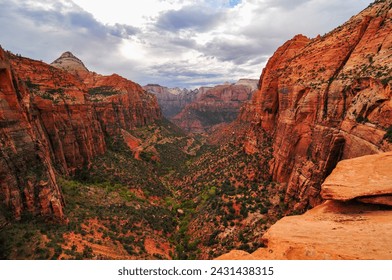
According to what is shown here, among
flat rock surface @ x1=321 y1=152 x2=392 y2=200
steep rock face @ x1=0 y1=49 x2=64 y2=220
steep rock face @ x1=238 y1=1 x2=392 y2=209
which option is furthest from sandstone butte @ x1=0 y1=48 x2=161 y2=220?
steep rock face @ x1=238 y1=1 x2=392 y2=209

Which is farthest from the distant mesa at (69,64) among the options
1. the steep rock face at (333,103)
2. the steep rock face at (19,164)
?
the steep rock face at (333,103)

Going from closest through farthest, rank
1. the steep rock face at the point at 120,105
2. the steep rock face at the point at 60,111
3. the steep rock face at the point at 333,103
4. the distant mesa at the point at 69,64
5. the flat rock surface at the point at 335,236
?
the flat rock surface at the point at 335,236, the steep rock face at the point at 333,103, the steep rock face at the point at 60,111, the steep rock face at the point at 120,105, the distant mesa at the point at 69,64

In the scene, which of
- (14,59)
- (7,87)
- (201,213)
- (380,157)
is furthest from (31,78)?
(380,157)

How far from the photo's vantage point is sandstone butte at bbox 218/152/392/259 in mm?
10070

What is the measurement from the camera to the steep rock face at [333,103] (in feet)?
67.7

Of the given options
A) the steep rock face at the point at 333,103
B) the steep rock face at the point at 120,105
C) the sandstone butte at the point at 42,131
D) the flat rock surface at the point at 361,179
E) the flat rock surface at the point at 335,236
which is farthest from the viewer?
the steep rock face at the point at 120,105

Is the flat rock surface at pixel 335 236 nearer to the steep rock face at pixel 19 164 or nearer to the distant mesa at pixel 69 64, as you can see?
the steep rock face at pixel 19 164

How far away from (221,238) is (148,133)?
73058 mm

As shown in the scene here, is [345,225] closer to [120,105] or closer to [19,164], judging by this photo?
[19,164]

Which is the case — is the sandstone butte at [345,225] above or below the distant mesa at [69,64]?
below

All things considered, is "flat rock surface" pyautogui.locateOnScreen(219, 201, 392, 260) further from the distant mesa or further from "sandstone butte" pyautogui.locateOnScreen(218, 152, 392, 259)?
the distant mesa

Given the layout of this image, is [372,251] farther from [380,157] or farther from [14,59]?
[14,59]

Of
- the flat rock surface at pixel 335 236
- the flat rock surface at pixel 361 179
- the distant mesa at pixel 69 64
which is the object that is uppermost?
the distant mesa at pixel 69 64

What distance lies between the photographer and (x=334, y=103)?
85.5ft
